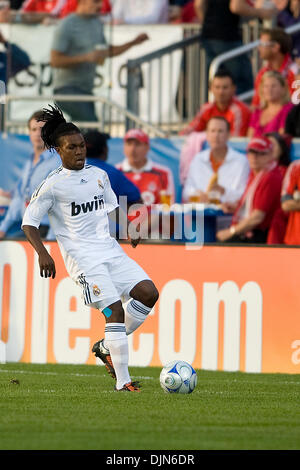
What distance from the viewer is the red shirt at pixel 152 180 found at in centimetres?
1441

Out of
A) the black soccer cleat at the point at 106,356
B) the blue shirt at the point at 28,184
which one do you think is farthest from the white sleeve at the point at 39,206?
the blue shirt at the point at 28,184

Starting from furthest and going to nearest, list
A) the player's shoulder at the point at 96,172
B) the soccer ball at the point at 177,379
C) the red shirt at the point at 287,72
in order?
1. the red shirt at the point at 287,72
2. the player's shoulder at the point at 96,172
3. the soccer ball at the point at 177,379

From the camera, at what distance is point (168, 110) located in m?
16.8

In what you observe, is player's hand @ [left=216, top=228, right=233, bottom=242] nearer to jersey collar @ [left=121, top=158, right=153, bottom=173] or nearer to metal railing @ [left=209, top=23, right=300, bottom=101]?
jersey collar @ [left=121, top=158, right=153, bottom=173]

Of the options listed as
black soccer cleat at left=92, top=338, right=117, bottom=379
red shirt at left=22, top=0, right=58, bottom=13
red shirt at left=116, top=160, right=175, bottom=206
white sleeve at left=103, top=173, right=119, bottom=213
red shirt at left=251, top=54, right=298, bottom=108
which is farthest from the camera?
red shirt at left=22, top=0, right=58, bottom=13

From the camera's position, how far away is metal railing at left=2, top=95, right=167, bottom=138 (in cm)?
1548

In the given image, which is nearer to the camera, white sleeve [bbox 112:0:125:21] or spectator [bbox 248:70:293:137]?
spectator [bbox 248:70:293:137]

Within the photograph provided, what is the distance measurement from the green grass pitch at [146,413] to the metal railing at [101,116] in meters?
5.35

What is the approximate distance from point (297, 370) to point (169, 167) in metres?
4.26

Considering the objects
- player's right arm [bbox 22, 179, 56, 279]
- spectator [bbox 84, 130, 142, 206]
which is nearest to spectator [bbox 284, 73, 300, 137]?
spectator [bbox 84, 130, 142, 206]

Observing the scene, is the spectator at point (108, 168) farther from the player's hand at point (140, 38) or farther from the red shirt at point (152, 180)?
the player's hand at point (140, 38)

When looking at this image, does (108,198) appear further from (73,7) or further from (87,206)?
(73,7)

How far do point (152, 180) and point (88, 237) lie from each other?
517 cm
